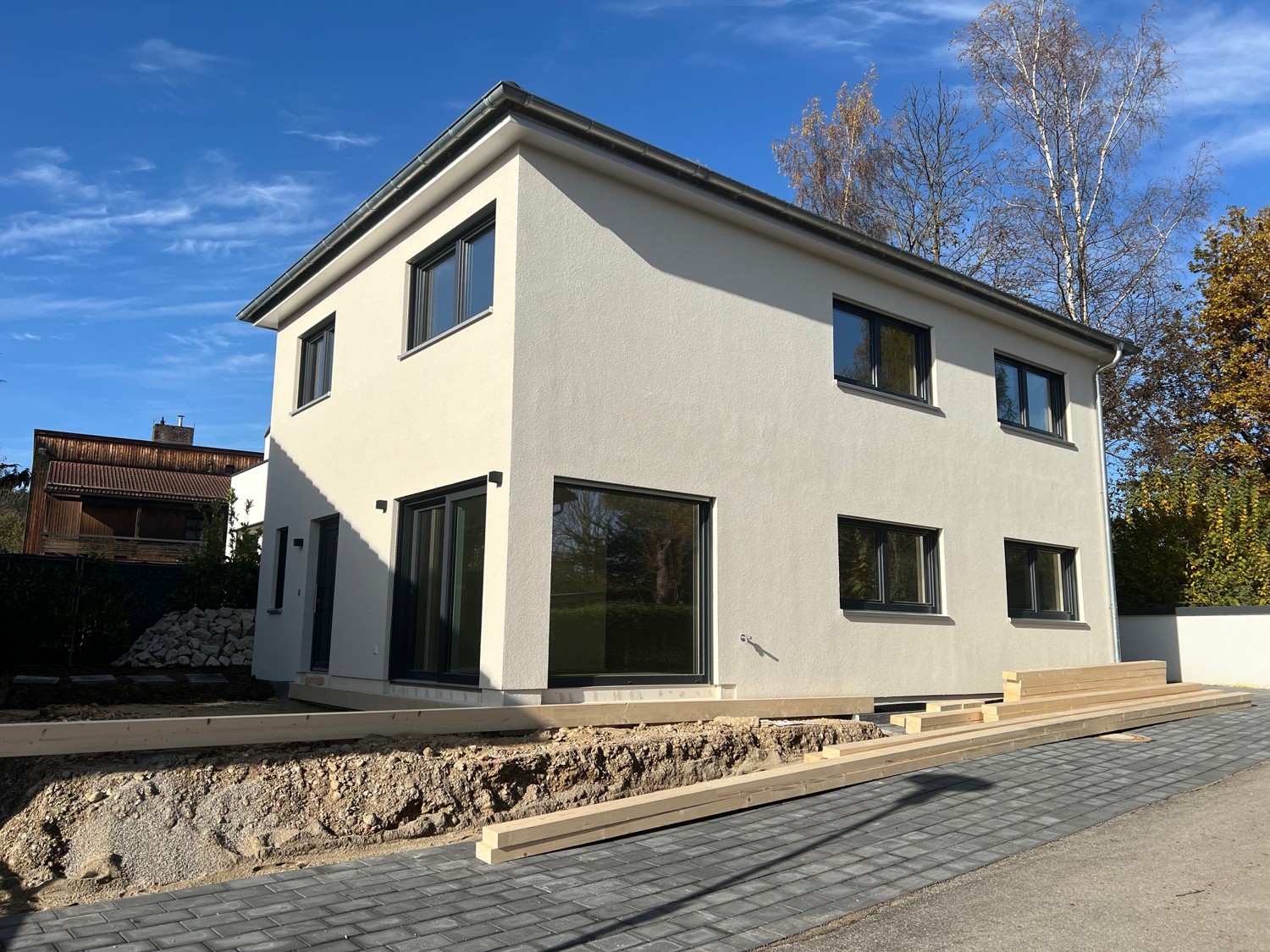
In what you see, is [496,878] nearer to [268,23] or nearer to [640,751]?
[640,751]

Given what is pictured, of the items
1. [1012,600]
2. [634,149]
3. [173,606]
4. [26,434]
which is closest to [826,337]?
[634,149]

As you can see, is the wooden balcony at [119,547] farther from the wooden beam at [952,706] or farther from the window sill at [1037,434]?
the wooden beam at [952,706]

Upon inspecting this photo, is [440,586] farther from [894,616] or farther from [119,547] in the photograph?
[119,547]

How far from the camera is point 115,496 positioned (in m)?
33.7

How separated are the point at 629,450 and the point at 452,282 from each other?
2812mm

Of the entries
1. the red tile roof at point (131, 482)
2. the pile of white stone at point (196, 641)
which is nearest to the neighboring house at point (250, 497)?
the pile of white stone at point (196, 641)

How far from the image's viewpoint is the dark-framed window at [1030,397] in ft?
45.6

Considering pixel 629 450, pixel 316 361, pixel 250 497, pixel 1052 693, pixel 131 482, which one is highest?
pixel 131 482

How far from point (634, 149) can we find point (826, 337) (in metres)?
3.47

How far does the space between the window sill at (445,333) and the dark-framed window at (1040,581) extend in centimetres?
826

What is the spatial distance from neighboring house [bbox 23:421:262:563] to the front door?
23.9 m

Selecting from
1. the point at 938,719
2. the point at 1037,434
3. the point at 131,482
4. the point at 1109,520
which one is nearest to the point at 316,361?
the point at 938,719

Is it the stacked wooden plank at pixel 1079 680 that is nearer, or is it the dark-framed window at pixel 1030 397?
the stacked wooden plank at pixel 1079 680

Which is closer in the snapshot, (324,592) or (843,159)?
(324,592)
